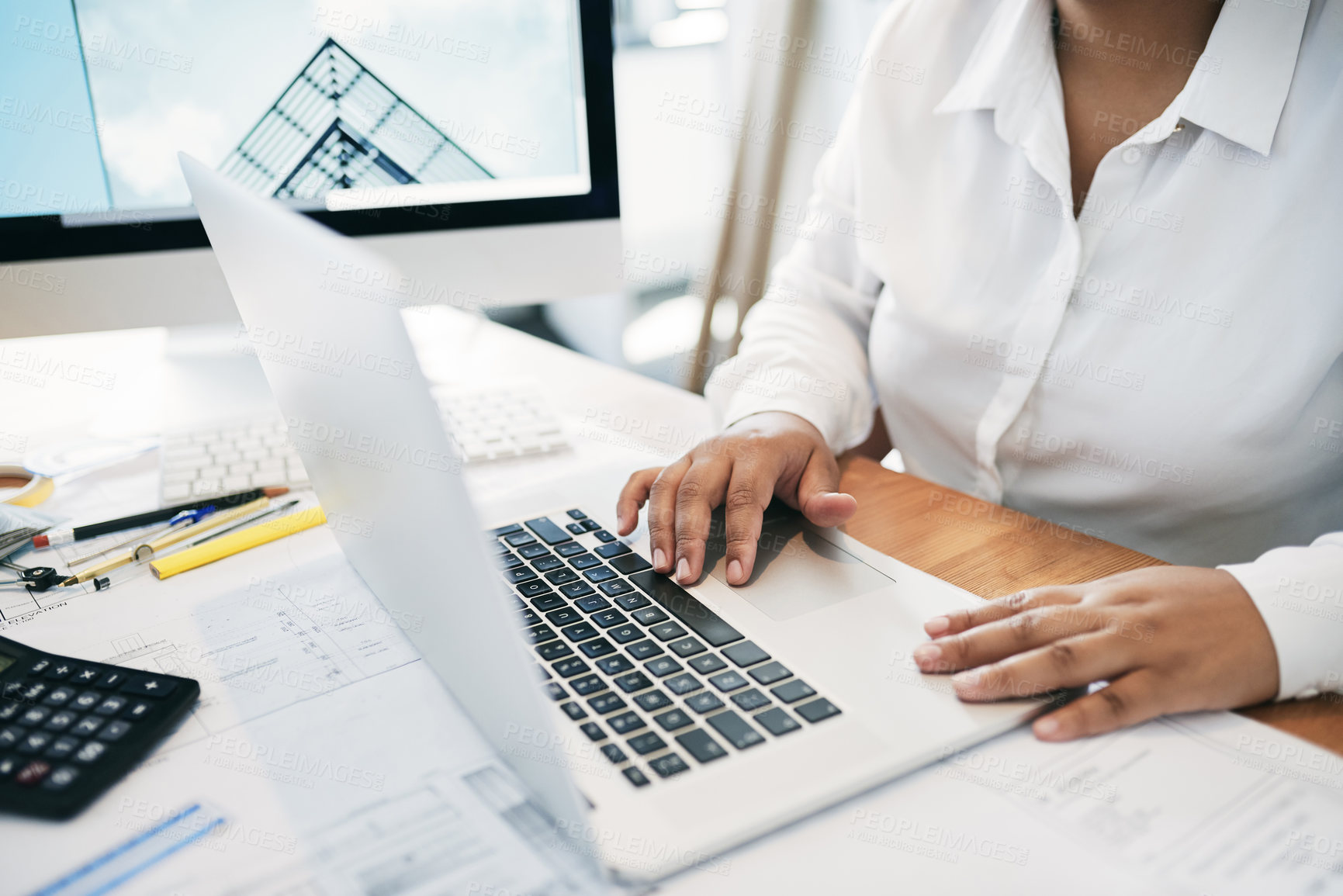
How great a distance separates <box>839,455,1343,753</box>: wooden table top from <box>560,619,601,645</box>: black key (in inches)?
9.1

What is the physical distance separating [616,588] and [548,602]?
0.04 meters

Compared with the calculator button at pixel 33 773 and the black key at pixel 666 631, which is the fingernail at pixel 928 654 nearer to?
the black key at pixel 666 631

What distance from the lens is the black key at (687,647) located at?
46 centimetres

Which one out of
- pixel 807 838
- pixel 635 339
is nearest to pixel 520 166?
pixel 807 838

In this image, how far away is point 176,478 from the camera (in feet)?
2.30

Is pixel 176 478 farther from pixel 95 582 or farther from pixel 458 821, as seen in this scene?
pixel 458 821

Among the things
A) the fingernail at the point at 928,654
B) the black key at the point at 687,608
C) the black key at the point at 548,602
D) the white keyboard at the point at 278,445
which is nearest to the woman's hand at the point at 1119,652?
the fingernail at the point at 928,654

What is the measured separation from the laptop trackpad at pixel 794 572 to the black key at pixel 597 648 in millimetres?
100

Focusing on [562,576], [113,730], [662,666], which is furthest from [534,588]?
[113,730]

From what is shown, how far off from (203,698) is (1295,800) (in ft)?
1.80

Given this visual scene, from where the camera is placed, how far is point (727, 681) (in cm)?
44

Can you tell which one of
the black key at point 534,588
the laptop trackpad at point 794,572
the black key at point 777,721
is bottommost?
the laptop trackpad at point 794,572

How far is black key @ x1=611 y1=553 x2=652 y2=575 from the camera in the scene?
1.83 feet

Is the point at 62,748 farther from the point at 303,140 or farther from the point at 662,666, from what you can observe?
the point at 303,140
